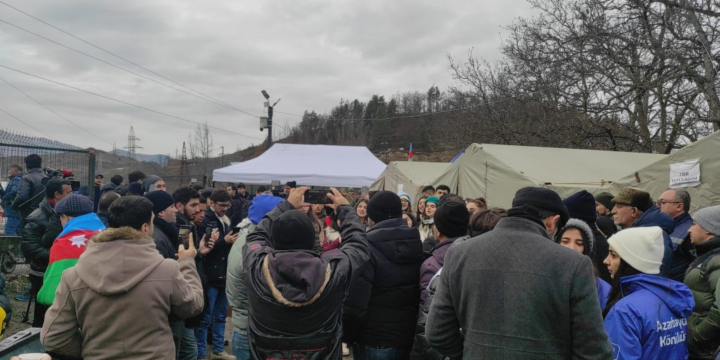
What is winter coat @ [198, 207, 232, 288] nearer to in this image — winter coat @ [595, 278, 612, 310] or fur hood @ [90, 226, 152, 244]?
fur hood @ [90, 226, 152, 244]

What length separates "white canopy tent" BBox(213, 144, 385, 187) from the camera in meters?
13.8

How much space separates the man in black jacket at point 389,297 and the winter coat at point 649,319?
1.29 meters

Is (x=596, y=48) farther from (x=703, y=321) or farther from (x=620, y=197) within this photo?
(x=703, y=321)

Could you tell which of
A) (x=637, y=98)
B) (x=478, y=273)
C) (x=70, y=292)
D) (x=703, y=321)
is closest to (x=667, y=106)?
(x=637, y=98)

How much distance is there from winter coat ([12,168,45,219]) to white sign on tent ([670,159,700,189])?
350 inches

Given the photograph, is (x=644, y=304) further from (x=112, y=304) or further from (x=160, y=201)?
(x=160, y=201)

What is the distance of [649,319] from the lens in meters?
2.19

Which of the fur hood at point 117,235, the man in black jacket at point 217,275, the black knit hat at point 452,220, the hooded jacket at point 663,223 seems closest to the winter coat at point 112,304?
the fur hood at point 117,235

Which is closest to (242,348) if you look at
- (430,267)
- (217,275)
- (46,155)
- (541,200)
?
(217,275)

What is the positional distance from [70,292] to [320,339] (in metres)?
1.35

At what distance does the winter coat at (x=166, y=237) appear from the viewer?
3393 millimetres

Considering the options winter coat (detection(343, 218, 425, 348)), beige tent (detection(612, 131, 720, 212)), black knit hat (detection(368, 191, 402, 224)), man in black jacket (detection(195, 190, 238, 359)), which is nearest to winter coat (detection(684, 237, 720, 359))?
winter coat (detection(343, 218, 425, 348))

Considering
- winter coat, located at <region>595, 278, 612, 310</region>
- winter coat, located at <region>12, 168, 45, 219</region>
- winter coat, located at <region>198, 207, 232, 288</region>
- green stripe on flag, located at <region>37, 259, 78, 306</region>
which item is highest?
winter coat, located at <region>12, 168, 45, 219</region>

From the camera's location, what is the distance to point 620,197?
454cm
